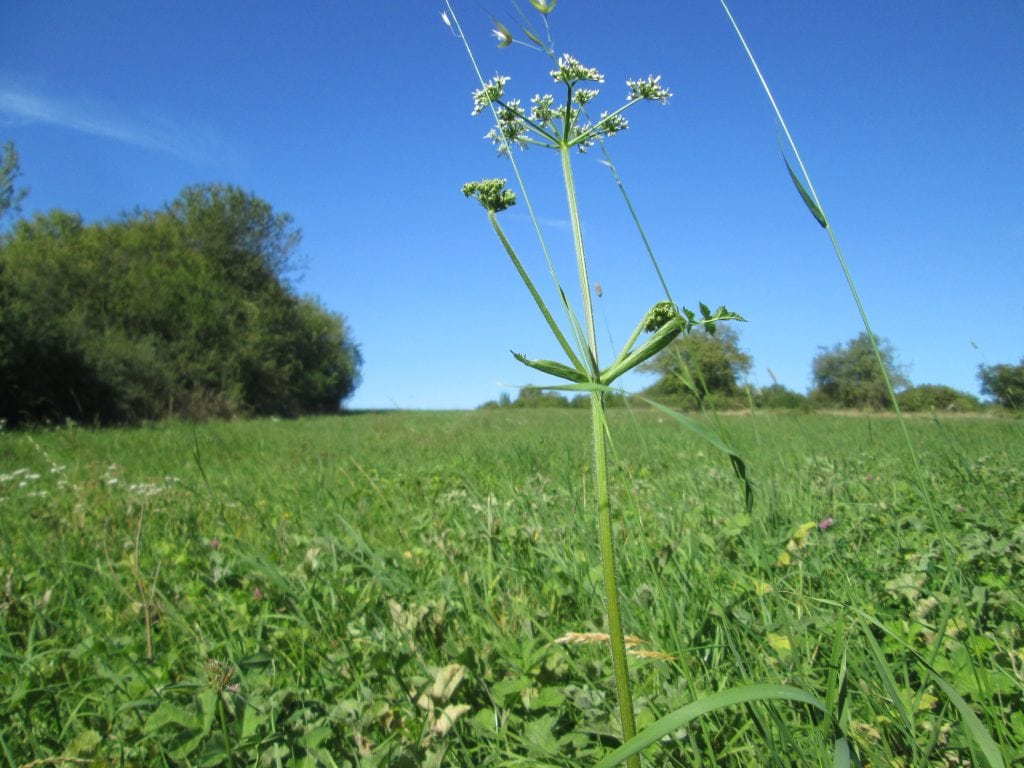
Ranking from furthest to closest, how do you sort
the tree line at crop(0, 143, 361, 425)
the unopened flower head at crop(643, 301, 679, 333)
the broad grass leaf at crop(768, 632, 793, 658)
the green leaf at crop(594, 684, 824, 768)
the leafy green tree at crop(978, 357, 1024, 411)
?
1. the tree line at crop(0, 143, 361, 425)
2. the leafy green tree at crop(978, 357, 1024, 411)
3. the broad grass leaf at crop(768, 632, 793, 658)
4. the unopened flower head at crop(643, 301, 679, 333)
5. the green leaf at crop(594, 684, 824, 768)

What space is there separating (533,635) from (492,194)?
1.09 metres

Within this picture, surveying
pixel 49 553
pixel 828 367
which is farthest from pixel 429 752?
pixel 828 367

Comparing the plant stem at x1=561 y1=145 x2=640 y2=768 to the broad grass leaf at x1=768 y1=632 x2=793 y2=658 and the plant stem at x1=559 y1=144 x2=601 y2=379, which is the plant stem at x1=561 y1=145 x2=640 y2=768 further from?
the broad grass leaf at x1=768 y1=632 x2=793 y2=658

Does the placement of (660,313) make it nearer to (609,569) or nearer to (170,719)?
(609,569)

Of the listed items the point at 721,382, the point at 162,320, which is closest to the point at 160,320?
the point at 162,320

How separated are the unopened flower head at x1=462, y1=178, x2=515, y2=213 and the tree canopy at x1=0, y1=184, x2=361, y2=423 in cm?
1636

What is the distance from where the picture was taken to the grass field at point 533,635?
1.02 m

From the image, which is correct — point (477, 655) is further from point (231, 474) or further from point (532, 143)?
point (231, 474)

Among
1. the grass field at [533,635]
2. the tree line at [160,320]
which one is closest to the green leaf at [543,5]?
the grass field at [533,635]

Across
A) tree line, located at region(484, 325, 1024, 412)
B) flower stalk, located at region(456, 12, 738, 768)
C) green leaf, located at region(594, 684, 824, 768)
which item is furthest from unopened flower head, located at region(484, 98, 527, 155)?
green leaf, located at region(594, 684, 824, 768)

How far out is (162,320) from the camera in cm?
2711

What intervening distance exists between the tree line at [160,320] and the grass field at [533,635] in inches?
490

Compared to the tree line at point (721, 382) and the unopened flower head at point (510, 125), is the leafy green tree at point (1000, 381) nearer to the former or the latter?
the tree line at point (721, 382)

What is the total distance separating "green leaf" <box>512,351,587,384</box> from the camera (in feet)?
2.74
